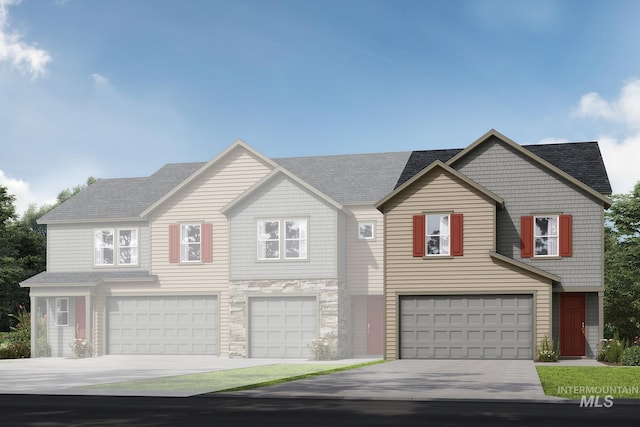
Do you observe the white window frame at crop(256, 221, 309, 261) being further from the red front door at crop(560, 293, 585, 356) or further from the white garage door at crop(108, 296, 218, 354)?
the red front door at crop(560, 293, 585, 356)

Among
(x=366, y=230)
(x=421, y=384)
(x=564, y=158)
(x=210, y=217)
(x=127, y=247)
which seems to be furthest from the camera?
(x=127, y=247)

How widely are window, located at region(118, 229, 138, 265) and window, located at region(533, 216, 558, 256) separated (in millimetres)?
18746

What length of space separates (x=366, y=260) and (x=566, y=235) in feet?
29.0

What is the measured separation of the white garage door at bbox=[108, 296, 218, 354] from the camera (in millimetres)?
39719

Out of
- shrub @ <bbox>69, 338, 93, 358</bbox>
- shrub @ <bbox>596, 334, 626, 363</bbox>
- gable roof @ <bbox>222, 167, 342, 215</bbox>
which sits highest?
gable roof @ <bbox>222, 167, 342, 215</bbox>

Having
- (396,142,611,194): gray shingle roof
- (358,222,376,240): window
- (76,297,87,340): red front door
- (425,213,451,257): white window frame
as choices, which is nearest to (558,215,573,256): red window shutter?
(396,142,611,194): gray shingle roof

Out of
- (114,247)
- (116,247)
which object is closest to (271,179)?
(116,247)

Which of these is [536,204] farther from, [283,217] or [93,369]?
[93,369]

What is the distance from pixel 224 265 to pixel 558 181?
15118 millimetres

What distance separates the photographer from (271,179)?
3828cm

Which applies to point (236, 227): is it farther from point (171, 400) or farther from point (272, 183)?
point (171, 400)

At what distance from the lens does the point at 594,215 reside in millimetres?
35375

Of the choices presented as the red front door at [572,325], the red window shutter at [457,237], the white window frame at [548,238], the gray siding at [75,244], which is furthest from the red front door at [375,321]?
the gray siding at [75,244]

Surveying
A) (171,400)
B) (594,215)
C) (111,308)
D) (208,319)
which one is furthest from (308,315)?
(171,400)
